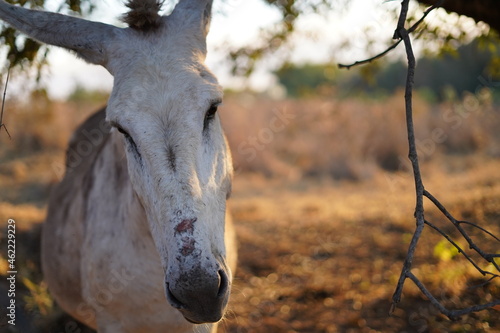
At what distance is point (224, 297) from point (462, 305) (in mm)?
2623

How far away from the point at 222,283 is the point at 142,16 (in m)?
1.33

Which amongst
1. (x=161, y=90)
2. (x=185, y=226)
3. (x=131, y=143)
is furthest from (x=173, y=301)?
(x=161, y=90)

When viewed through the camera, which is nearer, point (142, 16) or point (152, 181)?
point (152, 181)

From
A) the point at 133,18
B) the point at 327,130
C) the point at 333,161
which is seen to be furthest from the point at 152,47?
the point at 327,130

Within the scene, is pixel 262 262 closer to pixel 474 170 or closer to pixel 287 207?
pixel 287 207

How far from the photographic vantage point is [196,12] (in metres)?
2.33

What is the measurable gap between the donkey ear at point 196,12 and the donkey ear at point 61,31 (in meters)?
0.35

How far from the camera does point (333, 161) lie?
1178 cm

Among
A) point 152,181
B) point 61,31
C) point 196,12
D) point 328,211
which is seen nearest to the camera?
point 152,181

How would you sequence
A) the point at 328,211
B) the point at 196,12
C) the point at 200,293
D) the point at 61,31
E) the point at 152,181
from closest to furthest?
1. the point at 200,293
2. the point at 152,181
3. the point at 61,31
4. the point at 196,12
5. the point at 328,211

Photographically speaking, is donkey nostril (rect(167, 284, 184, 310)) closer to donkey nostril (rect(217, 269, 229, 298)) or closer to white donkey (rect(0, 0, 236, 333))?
white donkey (rect(0, 0, 236, 333))

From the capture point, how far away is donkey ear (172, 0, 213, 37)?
230 centimetres

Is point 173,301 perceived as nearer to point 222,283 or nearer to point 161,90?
point 222,283

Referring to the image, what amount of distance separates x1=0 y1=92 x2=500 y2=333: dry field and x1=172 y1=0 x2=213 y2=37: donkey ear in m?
1.47
